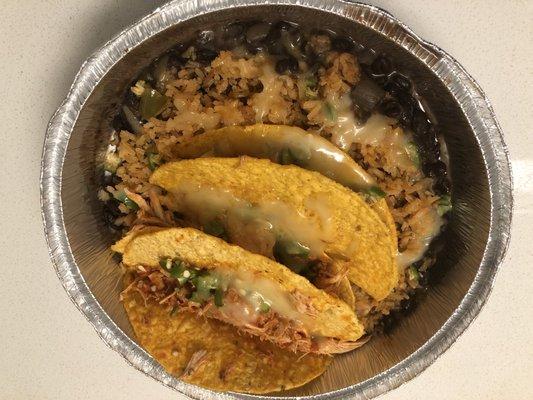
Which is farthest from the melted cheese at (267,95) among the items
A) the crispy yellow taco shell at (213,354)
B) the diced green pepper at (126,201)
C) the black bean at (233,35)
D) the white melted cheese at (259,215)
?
the crispy yellow taco shell at (213,354)

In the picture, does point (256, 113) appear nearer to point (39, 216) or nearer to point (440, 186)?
point (440, 186)

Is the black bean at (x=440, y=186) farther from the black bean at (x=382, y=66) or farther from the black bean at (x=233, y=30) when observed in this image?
the black bean at (x=233, y=30)

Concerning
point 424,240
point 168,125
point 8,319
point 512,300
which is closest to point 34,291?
point 8,319

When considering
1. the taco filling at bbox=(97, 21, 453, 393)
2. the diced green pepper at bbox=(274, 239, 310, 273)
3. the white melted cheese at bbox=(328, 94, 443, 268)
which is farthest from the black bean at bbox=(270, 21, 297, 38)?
the diced green pepper at bbox=(274, 239, 310, 273)

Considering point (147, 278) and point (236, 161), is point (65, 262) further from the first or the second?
point (236, 161)

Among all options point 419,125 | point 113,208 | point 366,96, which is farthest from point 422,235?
point 113,208

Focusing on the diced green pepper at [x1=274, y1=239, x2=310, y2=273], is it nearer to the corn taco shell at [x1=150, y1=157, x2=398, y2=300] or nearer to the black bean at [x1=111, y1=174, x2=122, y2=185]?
the corn taco shell at [x1=150, y1=157, x2=398, y2=300]
